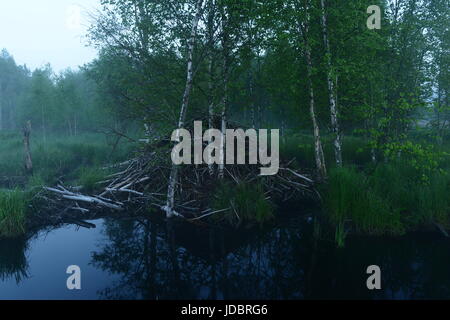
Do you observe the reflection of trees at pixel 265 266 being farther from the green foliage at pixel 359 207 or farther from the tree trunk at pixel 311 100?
the tree trunk at pixel 311 100

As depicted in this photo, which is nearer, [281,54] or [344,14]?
[344,14]

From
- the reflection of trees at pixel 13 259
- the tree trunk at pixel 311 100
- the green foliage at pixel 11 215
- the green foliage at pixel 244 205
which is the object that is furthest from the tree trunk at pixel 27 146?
the tree trunk at pixel 311 100

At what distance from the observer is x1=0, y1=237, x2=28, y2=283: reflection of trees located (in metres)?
6.49

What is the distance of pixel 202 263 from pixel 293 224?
3.66 metres

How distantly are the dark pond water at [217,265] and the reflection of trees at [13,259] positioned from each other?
0.08 feet

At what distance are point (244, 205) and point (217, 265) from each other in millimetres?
2794

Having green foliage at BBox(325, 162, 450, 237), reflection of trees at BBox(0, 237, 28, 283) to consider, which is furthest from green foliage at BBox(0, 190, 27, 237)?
green foliage at BBox(325, 162, 450, 237)

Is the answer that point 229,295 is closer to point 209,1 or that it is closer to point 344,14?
point 209,1

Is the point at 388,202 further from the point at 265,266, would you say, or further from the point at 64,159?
the point at 64,159

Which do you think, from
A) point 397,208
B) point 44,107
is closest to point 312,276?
Answer: point 397,208

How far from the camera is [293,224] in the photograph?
9.21 meters

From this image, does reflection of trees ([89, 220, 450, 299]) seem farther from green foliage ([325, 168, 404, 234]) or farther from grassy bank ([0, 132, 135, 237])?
grassy bank ([0, 132, 135, 237])

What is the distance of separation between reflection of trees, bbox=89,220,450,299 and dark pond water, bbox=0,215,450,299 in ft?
0.07

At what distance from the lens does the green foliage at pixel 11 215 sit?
838 centimetres
